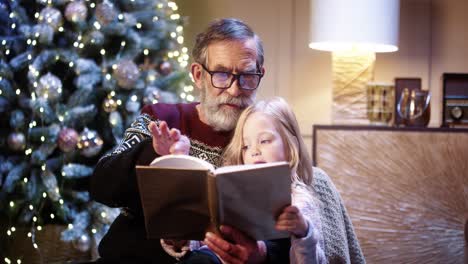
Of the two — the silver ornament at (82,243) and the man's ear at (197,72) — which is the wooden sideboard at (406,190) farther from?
the man's ear at (197,72)

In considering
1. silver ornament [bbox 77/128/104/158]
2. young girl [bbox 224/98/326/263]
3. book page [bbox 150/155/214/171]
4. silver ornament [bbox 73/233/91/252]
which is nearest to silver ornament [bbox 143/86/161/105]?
silver ornament [bbox 77/128/104/158]

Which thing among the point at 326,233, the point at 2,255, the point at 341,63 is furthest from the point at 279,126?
the point at 2,255

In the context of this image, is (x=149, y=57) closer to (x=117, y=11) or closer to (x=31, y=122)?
(x=117, y=11)

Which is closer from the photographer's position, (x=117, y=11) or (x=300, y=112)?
(x=117, y=11)

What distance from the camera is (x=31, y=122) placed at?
3812mm

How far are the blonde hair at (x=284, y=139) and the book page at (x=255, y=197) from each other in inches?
11.4

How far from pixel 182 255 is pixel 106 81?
2041mm

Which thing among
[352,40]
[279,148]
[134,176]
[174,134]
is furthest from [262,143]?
[352,40]

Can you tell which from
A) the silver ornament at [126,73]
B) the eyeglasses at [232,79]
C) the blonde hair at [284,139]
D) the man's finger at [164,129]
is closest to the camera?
the man's finger at [164,129]

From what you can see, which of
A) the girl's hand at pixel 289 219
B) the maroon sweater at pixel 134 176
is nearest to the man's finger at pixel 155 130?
the maroon sweater at pixel 134 176

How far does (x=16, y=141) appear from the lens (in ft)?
12.4

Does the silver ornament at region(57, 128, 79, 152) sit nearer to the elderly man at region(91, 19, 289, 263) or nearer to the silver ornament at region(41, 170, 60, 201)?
the silver ornament at region(41, 170, 60, 201)

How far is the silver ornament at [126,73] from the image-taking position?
3785 mm

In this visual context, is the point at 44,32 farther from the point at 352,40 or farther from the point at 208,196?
the point at 208,196
